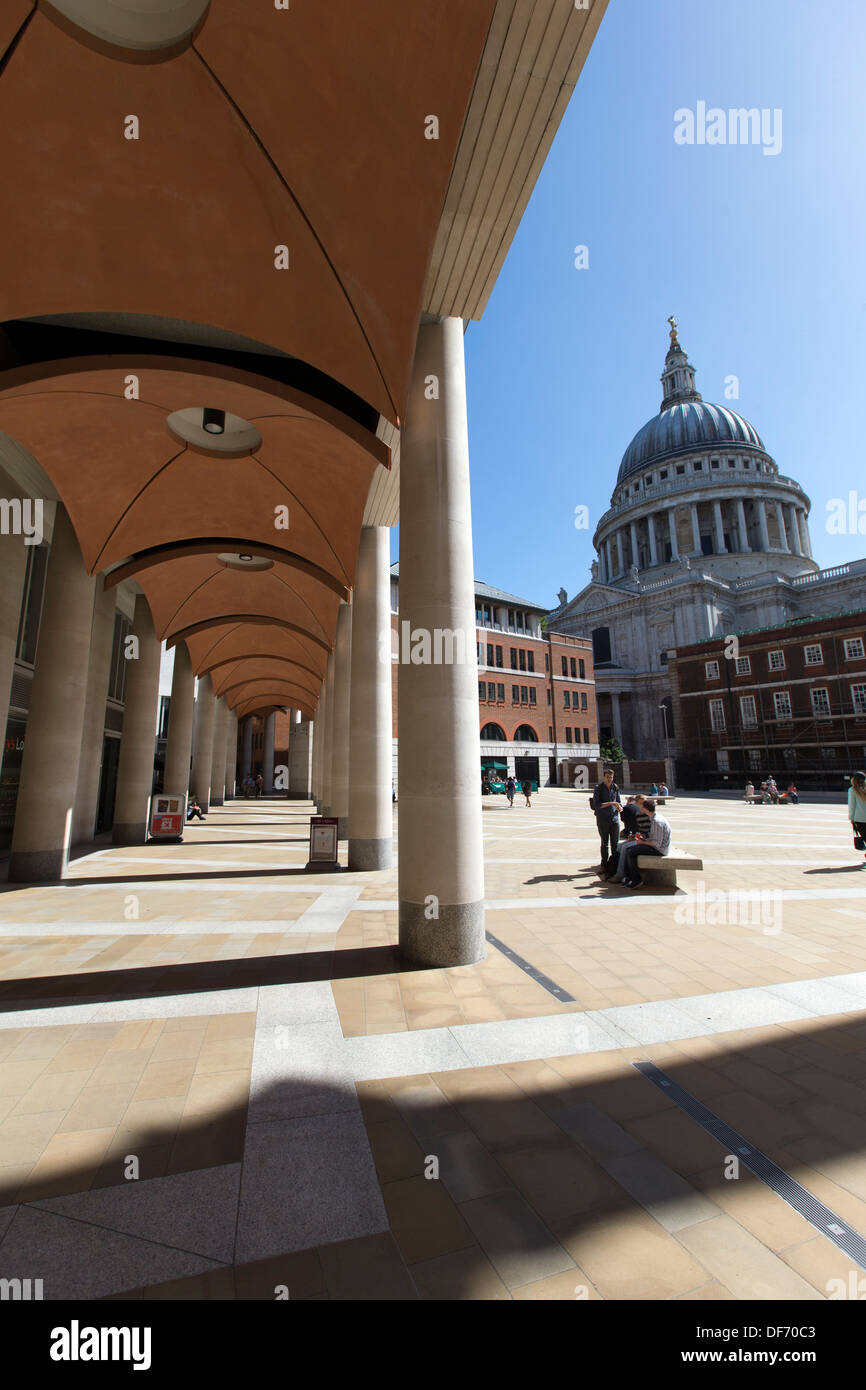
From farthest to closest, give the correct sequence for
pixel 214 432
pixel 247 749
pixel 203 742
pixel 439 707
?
1. pixel 247 749
2. pixel 203 742
3. pixel 214 432
4. pixel 439 707

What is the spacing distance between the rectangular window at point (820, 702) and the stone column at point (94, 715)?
47.6 m

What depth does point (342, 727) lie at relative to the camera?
19562 millimetres

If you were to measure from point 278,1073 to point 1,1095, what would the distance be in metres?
1.74

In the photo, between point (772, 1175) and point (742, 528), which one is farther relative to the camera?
point (742, 528)

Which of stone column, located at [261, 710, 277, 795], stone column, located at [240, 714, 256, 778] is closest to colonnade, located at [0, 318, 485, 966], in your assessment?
stone column, located at [261, 710, 277, 795]

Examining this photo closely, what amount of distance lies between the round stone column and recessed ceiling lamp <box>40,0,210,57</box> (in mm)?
→ 14360

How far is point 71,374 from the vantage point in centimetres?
1016

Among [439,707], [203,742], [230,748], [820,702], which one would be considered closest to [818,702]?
[820,702]

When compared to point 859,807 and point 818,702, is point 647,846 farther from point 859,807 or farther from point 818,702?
point 818,702

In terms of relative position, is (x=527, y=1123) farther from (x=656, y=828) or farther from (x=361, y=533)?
(x=361, y=533)

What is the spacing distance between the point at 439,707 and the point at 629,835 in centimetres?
580

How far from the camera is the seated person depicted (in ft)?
32.1

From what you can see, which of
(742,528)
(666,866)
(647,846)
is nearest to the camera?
(666,866)

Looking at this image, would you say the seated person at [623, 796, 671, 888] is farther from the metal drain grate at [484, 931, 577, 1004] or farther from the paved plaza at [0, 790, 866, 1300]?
the metal drain grate at [484, 931, 577, 1004]
